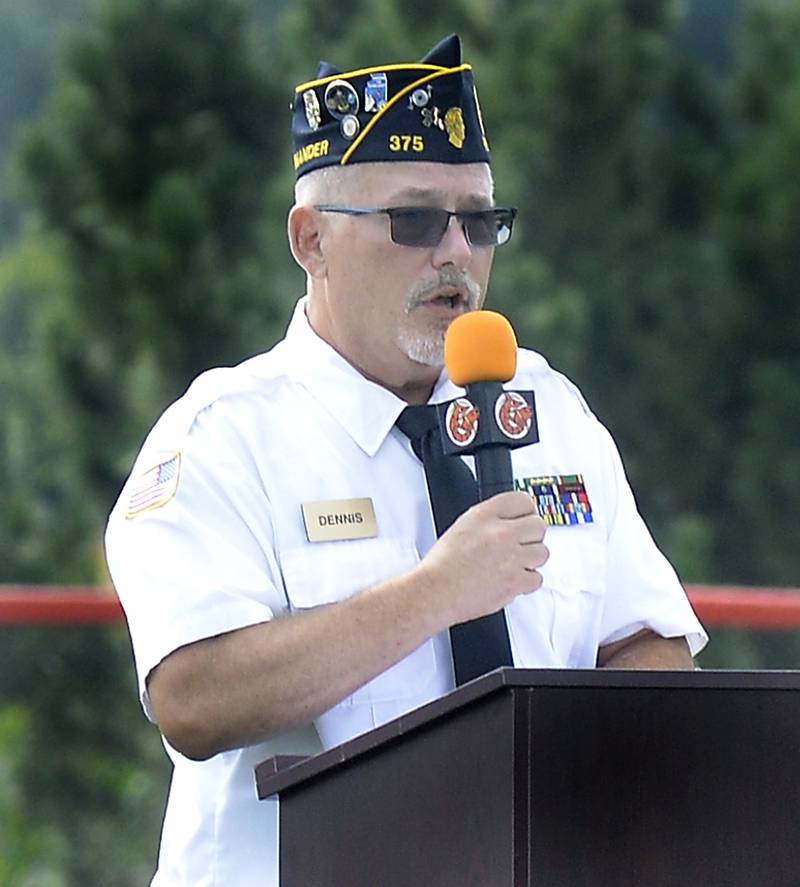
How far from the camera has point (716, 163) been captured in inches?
248

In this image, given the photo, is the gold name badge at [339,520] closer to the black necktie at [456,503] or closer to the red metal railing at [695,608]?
the black necktie at [456,503]

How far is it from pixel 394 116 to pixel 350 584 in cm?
62

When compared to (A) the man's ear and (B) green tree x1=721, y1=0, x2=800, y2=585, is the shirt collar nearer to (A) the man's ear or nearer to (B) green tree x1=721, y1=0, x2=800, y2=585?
(A) the man's ear

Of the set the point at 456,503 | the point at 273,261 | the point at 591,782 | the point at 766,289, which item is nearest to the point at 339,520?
the point at 456,503

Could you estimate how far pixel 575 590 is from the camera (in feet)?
7.81

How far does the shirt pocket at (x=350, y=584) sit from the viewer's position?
7.22 feet

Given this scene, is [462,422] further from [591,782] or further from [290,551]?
[591,782]

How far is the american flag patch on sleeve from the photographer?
2203 mm

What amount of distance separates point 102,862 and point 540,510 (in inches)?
119

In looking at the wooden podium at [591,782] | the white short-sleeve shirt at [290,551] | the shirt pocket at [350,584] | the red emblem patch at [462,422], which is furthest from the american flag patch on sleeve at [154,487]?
the wooden podium at [591,782]

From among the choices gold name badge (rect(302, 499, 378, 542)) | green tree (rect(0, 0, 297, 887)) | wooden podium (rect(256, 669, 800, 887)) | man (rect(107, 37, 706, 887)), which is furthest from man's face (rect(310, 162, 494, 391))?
green tree (rect(0, 0, 297, 887))

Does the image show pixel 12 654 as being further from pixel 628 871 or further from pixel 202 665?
pixel 628 871

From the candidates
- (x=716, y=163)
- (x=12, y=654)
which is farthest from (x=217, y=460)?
(x=716, y=163)

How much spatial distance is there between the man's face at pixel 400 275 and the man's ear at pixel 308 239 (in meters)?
0.03
